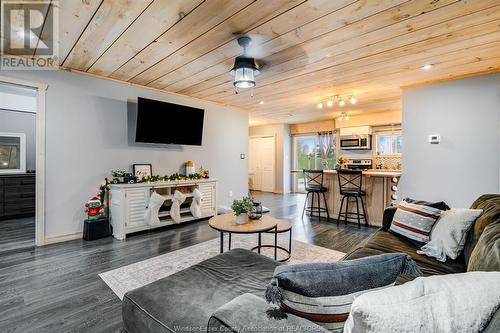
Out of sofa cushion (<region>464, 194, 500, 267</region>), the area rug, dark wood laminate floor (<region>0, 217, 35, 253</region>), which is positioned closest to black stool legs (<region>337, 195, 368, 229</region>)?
the area rug

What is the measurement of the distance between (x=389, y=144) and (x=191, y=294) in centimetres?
718

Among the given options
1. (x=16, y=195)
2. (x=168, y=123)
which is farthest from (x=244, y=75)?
(x=16, y=195)

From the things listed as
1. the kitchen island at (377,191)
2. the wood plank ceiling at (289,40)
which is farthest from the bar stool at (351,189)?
the wood plank ceiling at (289,40)

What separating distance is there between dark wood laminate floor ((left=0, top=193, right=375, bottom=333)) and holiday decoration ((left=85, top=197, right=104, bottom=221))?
1.23ft

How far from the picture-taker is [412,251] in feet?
6.60

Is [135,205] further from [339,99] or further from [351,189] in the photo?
[339,99]

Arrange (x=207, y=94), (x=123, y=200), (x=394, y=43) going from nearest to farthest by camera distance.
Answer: (x=394, y=43)
(x=123, y=200)
(x=207, y=94)

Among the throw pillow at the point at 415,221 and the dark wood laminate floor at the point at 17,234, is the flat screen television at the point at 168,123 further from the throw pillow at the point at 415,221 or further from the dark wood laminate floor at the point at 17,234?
the throw pillow at the point at 415,221

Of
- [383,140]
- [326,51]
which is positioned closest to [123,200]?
[326,51]

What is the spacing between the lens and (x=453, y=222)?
1.90 m

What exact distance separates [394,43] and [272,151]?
6317 mm

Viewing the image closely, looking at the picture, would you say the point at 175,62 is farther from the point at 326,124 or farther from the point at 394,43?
the point at 326,124

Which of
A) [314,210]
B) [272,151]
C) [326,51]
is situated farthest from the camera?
[272,151]

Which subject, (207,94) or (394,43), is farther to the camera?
(207,94)
